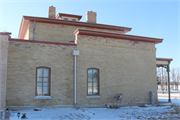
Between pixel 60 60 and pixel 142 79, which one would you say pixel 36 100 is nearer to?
pixel 60 60

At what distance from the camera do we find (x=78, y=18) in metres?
21.2

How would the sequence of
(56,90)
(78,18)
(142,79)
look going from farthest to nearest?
(78,18) → (142,79) → (56,90)

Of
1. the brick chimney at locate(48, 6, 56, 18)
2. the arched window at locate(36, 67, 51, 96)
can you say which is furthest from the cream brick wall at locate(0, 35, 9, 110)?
the brick chimney at locate(48, 6, 56, 18)

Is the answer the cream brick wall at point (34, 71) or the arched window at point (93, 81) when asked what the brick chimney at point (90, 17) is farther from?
the arched window at point (93, 81)

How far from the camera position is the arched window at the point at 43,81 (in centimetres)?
1255

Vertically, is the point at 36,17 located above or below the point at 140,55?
above

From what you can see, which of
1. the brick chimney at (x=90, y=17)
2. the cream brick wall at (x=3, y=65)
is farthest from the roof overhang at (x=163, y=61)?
the cream brick wall at (x=3, y=65)

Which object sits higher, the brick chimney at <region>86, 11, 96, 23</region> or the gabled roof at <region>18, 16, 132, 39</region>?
the brick chimney at <region>86, 11, 96, 23</region>

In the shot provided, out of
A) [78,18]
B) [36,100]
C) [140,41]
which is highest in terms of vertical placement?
[78,18]

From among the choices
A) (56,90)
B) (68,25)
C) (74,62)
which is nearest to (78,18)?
(68,25)

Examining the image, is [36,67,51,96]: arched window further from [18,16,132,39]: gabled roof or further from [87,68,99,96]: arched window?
[18,16,132,39]: gabled roof

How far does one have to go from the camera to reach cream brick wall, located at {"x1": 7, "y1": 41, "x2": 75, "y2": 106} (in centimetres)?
1184

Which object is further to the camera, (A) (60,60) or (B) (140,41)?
(B) (140,41)

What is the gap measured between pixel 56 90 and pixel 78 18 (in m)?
10.8
